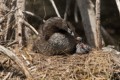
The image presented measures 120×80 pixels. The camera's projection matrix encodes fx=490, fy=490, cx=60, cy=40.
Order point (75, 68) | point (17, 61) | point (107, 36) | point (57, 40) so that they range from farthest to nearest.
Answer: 1. point (107, 36)
2. point (57, 40)
3. point (75, 68)
4. point (17, 61)

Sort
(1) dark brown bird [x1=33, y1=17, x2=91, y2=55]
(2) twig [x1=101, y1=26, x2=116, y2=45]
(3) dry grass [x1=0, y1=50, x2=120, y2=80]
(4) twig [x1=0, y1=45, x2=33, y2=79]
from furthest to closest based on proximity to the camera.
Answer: (2) twig [x1=101, y1=26, x2=116, y2=45] < (1) dark brown bird [x1=33, y1=17, x2=91, y2=55] < (3) dry grass [x1=0, y1=50, x2=120, y2=80] < (4) twig [x1=0, y1=45, x2=33, y2=79]

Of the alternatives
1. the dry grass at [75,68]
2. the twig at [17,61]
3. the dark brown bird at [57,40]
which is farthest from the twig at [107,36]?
the twig at [17,61]

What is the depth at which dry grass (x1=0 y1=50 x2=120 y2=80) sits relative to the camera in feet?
22.0

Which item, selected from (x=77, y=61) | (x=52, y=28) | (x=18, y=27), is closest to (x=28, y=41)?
(x=18, y=27)

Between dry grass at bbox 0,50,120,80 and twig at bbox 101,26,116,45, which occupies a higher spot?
dry grass at bbox 0,50,120,80

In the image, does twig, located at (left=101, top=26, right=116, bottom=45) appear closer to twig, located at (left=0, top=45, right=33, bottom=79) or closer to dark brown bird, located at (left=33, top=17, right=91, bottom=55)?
dark brown bird, located at (left=33, top=17, right=91, bottom=55)

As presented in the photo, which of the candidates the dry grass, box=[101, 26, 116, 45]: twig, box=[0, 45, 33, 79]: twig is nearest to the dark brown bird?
the dry grass

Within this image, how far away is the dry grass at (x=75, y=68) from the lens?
6719 mm

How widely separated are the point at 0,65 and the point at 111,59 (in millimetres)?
1609

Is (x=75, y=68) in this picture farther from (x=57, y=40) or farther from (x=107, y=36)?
(x=107, y=36)

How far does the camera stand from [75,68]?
268 inches

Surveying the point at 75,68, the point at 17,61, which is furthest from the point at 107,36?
the point at 17,61

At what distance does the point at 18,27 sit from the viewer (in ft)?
26.4

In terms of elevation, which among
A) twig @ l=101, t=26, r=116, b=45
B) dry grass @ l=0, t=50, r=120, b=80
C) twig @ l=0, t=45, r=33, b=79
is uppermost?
twig @ l=0, t=45, r=33, b=79
